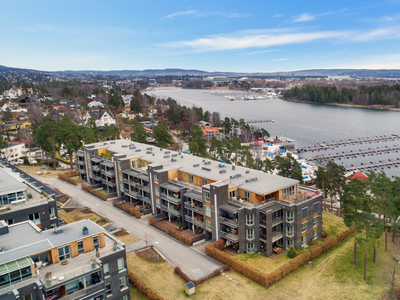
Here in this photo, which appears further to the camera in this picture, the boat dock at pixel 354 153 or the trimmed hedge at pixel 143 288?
the boat dock at pixel 354 153

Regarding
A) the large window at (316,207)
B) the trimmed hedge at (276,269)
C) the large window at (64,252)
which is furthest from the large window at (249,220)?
the large window at (64,252)

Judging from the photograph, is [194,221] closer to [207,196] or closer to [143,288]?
[207,196]

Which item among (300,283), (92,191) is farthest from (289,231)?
(92,191)

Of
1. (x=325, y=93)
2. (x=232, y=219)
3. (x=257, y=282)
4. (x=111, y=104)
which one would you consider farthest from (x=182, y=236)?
(x=325, y=93)

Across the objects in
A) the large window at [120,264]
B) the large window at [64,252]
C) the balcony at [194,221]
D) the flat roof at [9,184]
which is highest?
the flat roof at [9,184]

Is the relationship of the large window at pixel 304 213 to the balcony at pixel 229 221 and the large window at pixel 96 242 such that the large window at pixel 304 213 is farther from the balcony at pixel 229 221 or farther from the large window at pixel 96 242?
the large window at pixel 96 242

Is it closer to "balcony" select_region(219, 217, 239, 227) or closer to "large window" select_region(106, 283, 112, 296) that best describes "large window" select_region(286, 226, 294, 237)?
"balcony" select_region(219, 217, 239, 227)

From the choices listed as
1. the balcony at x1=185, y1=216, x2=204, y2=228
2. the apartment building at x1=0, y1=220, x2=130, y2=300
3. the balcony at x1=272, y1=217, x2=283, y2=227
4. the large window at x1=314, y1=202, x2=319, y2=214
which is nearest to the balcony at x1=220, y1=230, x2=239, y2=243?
the balcony at x1=185, y1=216, x2=204, y2=228
